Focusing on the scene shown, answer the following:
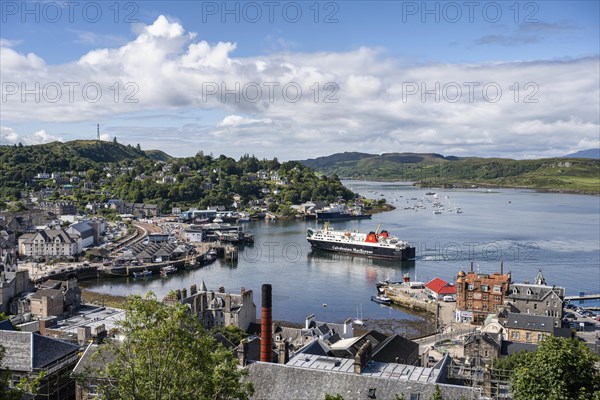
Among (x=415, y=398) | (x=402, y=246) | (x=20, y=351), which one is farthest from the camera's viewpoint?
(x=402, y=246)

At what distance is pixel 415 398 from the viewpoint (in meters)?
14.6

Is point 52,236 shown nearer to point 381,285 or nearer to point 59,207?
point 59,207

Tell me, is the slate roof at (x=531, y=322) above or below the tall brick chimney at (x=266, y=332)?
below

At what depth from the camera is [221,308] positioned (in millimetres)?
29562

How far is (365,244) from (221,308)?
111ft

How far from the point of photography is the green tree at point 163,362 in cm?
1013

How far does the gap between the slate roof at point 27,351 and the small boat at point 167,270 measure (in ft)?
110

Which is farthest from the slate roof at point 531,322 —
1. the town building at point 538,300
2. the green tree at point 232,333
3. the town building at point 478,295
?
the green tree at point 232,333

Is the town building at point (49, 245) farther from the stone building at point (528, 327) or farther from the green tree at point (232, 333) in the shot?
the stone building at point (528, 327)

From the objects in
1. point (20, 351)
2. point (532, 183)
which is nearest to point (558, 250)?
point (20, 351)

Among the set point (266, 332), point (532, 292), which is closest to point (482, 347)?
point (532, 292)

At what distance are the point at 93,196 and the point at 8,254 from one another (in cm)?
5630

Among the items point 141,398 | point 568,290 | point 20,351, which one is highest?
point 141,398

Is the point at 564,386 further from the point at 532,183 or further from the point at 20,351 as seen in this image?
the point at 532,183
